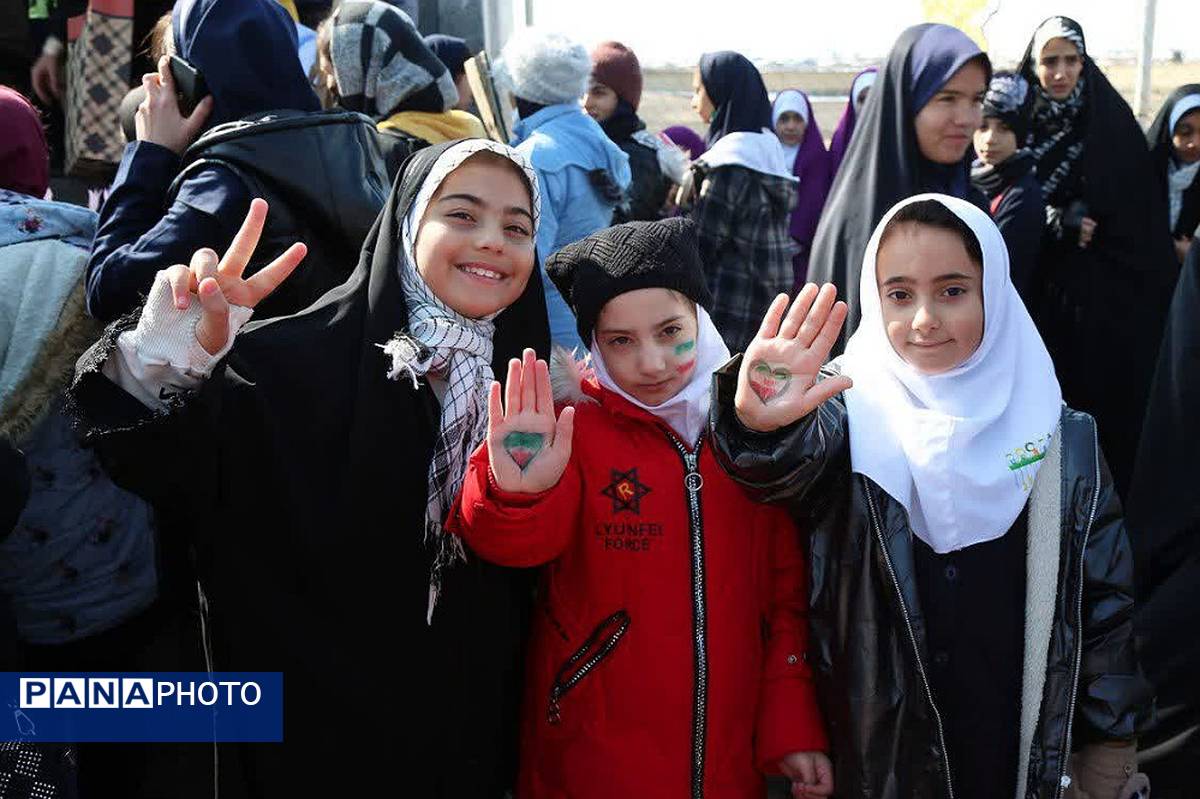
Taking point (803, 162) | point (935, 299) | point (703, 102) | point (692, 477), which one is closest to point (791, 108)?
point (803, 162)

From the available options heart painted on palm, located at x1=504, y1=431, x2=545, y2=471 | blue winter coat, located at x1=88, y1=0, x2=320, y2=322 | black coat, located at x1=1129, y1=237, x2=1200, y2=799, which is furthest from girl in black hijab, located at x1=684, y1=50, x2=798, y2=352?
heart painted on palm, located at x1=504, y1=431, x2=545, y2=471

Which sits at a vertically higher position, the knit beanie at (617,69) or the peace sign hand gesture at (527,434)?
the knit beanie at (617,69)

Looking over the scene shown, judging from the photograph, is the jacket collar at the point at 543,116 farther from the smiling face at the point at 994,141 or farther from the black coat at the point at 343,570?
the black coat at the point at 343,570

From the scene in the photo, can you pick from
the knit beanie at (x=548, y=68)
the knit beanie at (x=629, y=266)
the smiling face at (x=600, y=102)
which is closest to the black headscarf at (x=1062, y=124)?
the smiling face at (x=600, y=102)

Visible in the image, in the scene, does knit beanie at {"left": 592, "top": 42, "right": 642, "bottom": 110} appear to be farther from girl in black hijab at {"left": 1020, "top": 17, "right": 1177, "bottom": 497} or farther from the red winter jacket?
the red winter jacket

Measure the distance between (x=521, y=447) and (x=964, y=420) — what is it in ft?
2.81

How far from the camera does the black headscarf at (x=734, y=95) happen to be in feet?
19.3

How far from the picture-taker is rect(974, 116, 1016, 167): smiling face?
4.98 meters

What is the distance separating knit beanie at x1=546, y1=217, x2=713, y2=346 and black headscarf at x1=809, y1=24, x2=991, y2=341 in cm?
127

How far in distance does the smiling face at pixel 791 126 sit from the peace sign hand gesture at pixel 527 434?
6.40m

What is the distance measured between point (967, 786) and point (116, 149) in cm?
346

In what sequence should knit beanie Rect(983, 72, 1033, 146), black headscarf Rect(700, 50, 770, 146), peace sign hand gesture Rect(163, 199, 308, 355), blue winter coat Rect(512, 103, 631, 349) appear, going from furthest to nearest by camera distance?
black headscarf Rect(700, 50, 770, 146)
knit beanie Rect(983, 72, 1033, 146)
blue winter coat Rect(512, 103, 631, 349)
peace sign hand gesture Rect(163, 199, 308, 355)

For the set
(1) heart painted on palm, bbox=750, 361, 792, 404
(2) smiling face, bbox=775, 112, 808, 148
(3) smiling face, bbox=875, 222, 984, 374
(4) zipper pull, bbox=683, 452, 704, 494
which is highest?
(2) smiling face, bbox=775, 112, 808, 148

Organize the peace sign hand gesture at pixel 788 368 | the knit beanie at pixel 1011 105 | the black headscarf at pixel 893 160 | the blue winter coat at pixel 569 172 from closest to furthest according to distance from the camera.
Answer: the peace sign hand gesture at pixel 788 368 < the black headscarf at pixel 893 160 < the blue winter coat at pixel 569 172 < the knit beanie at pixel 1011 105
